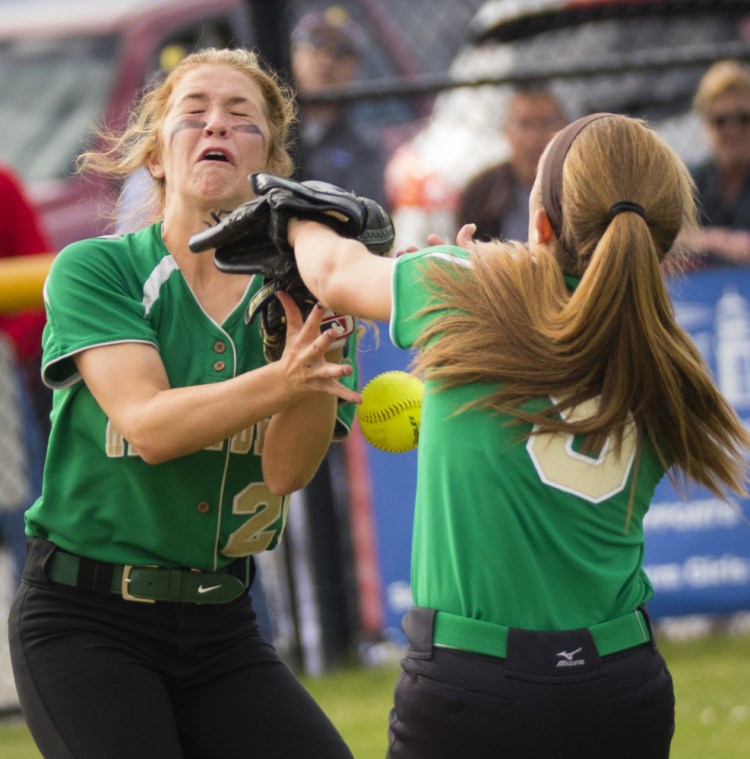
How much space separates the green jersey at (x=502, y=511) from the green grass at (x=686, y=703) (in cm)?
261

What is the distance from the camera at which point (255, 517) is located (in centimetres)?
322

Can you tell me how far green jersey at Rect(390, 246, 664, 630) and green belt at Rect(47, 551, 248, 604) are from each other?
668 mm

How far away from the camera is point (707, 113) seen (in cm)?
721

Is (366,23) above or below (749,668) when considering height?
above

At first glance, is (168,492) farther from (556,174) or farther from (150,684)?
(556,174)

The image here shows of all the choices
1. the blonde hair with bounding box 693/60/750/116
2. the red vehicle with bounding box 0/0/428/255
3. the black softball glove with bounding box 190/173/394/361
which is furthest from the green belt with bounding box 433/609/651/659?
the red vehicle with bounding box 0/0/428/255

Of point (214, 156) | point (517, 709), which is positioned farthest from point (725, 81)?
point (517, 709)

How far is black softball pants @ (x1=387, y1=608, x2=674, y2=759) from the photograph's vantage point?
2533mm

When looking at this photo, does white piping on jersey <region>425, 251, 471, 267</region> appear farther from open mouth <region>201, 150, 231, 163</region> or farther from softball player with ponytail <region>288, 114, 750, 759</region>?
open mouth <region>201, 150, 231, 163</region>

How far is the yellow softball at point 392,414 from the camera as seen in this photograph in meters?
3.37

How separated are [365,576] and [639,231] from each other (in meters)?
4.27

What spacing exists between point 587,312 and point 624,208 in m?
0.20

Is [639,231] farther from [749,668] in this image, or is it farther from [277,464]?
[749,668]

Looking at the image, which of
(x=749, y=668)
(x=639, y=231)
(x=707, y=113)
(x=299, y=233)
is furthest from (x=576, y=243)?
(x=707, y=113)
